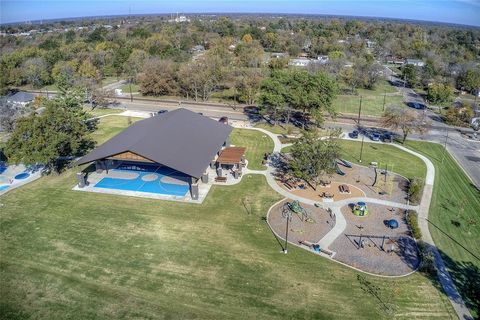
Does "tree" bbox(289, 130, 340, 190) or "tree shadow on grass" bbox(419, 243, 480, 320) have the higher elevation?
"tree" bbox(289, 130, 340, 190)

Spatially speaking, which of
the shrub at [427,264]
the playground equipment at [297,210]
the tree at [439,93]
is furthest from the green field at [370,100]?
the shrub at [427,264]

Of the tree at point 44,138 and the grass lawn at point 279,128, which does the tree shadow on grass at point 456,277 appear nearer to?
the grass lawn at point 279,128

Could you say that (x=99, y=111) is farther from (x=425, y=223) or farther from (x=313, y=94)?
(x=425, y=223)

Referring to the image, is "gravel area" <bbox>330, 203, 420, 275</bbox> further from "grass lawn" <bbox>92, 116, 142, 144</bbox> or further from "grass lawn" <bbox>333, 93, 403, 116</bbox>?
"grass lawn" <bbox>333, 93, 403, 116</bbox>

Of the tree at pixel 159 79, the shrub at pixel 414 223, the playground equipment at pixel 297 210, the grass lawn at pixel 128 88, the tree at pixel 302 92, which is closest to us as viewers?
the shrub at pixel 414 223

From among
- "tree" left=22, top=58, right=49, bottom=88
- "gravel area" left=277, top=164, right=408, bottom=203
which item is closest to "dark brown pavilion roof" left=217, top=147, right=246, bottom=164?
"gravel area" left=277, top=164, right=408, bottom=203

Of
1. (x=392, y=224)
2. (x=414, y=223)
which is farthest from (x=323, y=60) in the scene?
(x=392, y=224)

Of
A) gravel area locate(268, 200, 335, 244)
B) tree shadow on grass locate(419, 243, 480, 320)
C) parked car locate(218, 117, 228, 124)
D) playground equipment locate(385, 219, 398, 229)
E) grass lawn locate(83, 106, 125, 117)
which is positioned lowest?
tree shadow on grass locate(419, 243, 480, 320)
